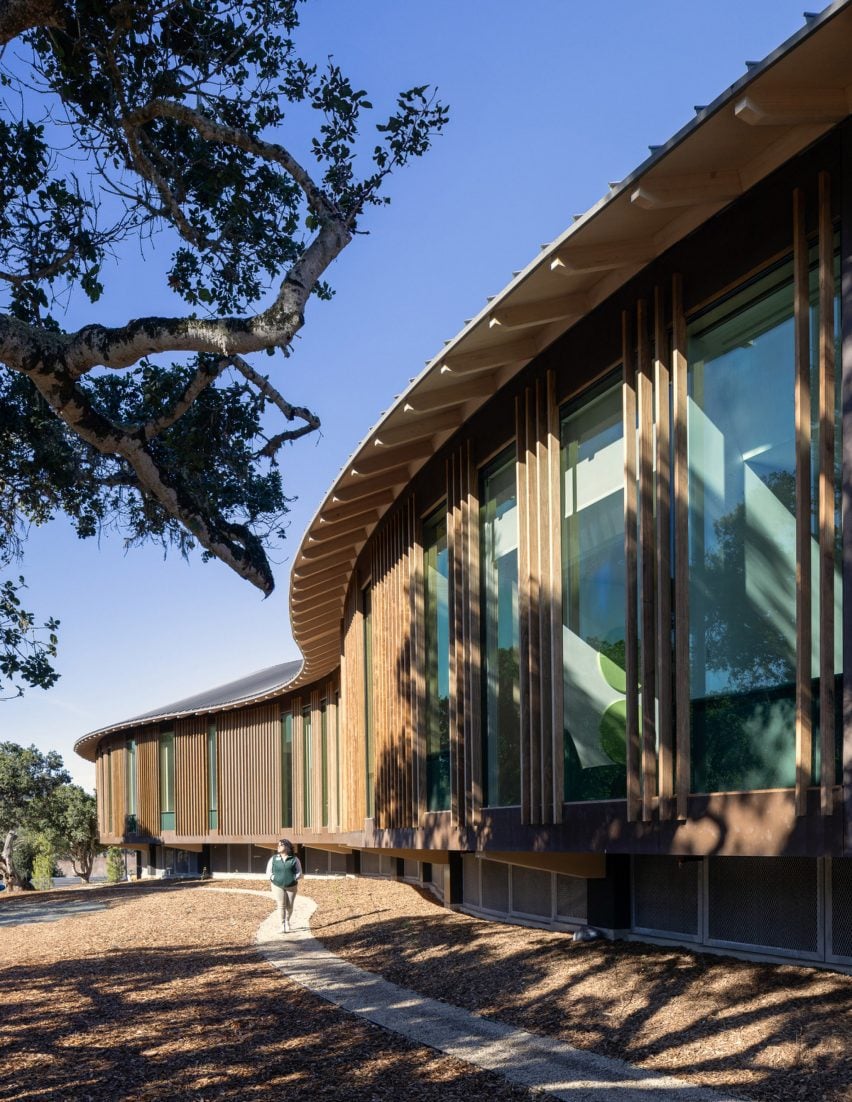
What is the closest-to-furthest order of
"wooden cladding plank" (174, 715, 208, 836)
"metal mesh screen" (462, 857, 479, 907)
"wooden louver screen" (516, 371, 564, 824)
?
1. "wooden louver screen" (516, 371, 564, 824)
2. "metal mesh screen" (462, 857, 479, 907)
3. "wooden cladding plank" (174, 715, 208, 836)

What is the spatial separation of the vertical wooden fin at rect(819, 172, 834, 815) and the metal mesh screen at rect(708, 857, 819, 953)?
2740mm

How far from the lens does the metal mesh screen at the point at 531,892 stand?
14445 mm

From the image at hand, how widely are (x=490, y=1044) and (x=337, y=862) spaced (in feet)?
68.7

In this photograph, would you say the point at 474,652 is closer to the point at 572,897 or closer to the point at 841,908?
the point at 572,897

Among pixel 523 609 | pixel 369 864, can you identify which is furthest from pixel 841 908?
pixel 369 864

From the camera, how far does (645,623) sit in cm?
935

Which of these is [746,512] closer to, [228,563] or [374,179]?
[228,563]

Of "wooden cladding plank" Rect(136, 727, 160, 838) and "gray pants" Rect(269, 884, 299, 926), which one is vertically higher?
"gray pants" Rect(269, 884, 299, 926)

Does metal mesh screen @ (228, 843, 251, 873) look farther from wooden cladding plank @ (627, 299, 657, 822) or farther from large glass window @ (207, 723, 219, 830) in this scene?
wooden cladding plank @ (627, 299, 657, 822)

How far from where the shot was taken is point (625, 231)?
9258mm

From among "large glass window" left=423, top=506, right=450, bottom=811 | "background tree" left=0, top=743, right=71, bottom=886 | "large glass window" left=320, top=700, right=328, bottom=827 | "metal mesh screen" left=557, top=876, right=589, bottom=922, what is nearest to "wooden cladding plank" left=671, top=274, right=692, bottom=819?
"metal mesh screen" left=557, top=876, right=589, bottom=922

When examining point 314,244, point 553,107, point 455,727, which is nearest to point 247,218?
point 314,244

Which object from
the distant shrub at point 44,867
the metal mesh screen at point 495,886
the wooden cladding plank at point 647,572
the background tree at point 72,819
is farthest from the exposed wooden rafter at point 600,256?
the background tree at point 72,819

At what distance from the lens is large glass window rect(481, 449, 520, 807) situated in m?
12.2
